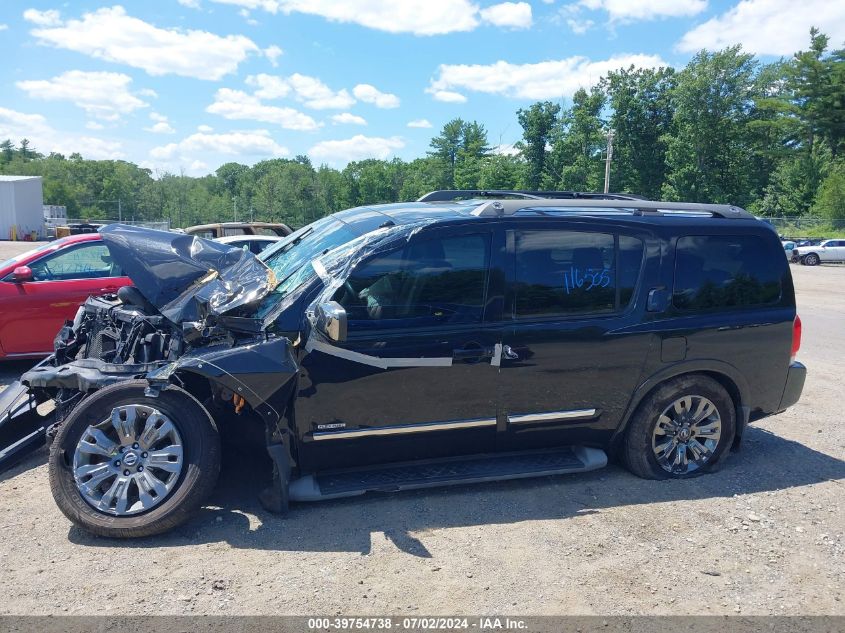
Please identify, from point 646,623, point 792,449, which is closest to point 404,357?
point 646,623

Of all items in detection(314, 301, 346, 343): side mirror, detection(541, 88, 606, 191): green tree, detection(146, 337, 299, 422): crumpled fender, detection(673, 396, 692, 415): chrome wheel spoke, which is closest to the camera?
detection(314, 301, 346, 343): side mirror

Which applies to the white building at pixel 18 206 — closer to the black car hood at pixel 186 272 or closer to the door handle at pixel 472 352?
the black car hood at pixel 186 272

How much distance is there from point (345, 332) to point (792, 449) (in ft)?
13.3

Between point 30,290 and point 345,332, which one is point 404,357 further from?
point 30,290

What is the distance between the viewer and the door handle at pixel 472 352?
4.03 m

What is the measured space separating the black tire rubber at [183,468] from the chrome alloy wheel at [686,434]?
300 centimetres

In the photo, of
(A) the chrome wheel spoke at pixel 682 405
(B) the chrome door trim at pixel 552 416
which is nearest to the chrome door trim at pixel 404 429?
(B) the chrome door trim at pixel 552 416

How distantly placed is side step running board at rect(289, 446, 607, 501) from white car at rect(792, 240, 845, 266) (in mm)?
38398

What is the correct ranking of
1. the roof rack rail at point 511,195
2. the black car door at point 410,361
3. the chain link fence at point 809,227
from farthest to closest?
the chain link fence at point 809,227 → the roof rack rail at point 511,195 → the black car door at point 410,361

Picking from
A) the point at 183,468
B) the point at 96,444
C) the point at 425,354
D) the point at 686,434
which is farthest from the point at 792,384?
the point at 96,444

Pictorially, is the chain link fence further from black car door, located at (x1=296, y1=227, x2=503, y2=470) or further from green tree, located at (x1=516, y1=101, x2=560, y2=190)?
black car door, located at (x1=296, y1=227, x2=503, y2=470)

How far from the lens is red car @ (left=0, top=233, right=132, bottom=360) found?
689 centimetres

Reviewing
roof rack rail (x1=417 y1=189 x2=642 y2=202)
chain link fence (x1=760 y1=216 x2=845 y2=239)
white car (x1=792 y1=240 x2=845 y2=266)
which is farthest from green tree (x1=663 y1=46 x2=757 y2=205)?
roof rack rail (x1=417 y1=189 x2=642 y2=202)

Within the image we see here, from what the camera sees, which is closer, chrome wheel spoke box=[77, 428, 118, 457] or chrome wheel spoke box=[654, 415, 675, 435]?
chrome wheel spoke box=[77, 428, 118, 457]
